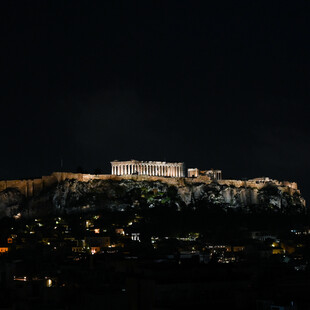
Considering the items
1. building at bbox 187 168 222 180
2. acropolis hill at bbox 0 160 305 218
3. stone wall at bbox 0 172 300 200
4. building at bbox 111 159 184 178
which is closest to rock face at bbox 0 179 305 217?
acropolis hill at bbox 0 160 305 218

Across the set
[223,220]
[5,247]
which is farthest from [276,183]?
[5,247]

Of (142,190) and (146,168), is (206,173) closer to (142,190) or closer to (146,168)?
(146,168)

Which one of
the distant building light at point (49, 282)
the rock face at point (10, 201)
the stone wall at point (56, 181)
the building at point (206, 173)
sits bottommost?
the distant building light at point (49, 282)

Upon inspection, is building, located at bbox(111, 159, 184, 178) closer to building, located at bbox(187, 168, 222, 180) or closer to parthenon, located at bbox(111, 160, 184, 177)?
parthenon, located at bbox(111, 160, 184, 177)

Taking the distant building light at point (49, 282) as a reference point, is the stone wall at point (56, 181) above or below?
above

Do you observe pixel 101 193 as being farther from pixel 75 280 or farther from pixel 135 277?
pixel 135 277

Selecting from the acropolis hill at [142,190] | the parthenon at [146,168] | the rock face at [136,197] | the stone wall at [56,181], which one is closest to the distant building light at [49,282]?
the rock face at [136,197]

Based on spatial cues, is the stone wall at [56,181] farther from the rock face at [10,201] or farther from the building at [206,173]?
the building at [206,173]
